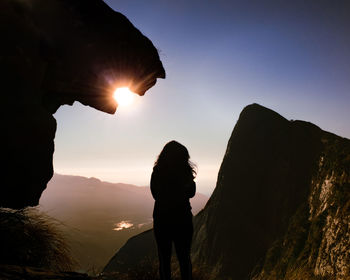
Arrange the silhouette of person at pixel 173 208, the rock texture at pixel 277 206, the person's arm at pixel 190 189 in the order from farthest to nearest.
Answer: the rock texture at pixel 277 206 → the person's arm at pixel 190 189 → the silhouette of person at pixel 173 208

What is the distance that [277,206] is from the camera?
23.3 meters

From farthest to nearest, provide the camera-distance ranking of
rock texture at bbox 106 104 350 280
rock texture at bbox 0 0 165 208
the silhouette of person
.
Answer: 1. rock texture at bbox 106 104 350 280
2. rock texture at bbox 0 0 165 208
3. the silhouette of person

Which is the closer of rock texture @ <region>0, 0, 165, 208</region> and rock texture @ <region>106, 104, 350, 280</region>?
rock texture @ <region>0, 0, 165, 208</region>

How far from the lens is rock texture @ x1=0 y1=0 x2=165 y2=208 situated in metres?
4.26

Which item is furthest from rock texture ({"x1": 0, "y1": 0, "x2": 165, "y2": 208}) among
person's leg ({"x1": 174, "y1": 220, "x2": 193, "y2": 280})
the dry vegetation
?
person's leg ({"x1": 174, "y1": 220, "x2": 193, "y2": 280})

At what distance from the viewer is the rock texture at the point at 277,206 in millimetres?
12086

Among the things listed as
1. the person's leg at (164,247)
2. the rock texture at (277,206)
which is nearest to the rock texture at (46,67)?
the person's leg at (164,247)

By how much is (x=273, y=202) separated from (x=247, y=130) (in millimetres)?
10252

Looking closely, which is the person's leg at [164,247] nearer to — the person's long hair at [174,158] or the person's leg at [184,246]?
the person's leg at [184,246]

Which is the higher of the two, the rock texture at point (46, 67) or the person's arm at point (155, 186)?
the rock texture at point (46, 67)

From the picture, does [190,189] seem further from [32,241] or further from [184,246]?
[32,241]

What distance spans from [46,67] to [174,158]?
3.80 m

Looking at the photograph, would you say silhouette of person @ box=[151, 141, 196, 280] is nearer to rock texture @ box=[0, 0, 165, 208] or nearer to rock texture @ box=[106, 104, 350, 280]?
→ rock texture @ box=[0, 0, 165, 208]

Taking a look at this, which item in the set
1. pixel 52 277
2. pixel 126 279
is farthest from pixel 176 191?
pixel 126 279
